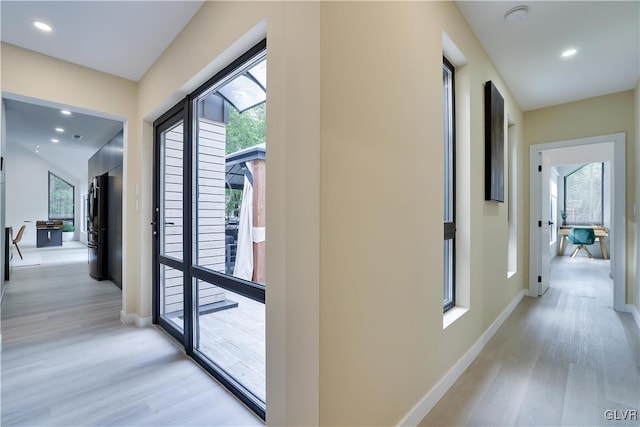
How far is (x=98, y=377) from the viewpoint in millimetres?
1953

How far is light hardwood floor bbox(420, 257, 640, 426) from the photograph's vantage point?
5.17 feet

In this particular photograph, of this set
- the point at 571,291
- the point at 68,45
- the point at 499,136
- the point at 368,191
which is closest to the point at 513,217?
the point at 499,136

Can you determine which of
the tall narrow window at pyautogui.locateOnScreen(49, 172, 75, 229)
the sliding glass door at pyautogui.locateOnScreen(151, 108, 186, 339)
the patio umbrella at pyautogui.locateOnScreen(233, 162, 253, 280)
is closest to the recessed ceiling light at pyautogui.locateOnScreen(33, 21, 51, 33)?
the sliding glass door at pyautogui.locateOnScreen(151, 108, 186, 339)

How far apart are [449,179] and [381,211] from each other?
121 centimetres

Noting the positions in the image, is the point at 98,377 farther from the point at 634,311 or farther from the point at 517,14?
the point at 634,311

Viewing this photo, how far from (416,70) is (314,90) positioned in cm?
81

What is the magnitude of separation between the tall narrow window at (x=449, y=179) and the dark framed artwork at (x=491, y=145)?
455 mm

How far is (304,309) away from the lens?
3.46 feet

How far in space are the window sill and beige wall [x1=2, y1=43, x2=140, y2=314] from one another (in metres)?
3.01

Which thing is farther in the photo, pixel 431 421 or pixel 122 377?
pixel 122 377

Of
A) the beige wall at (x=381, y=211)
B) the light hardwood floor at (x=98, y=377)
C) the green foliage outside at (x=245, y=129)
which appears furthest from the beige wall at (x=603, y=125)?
the light hardwood floor at (x=98, y=377)

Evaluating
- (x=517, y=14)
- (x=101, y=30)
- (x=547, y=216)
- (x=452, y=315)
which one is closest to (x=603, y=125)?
(x=547, y=216)

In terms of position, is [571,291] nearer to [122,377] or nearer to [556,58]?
[556,58]

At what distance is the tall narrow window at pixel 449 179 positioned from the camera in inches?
84.8
